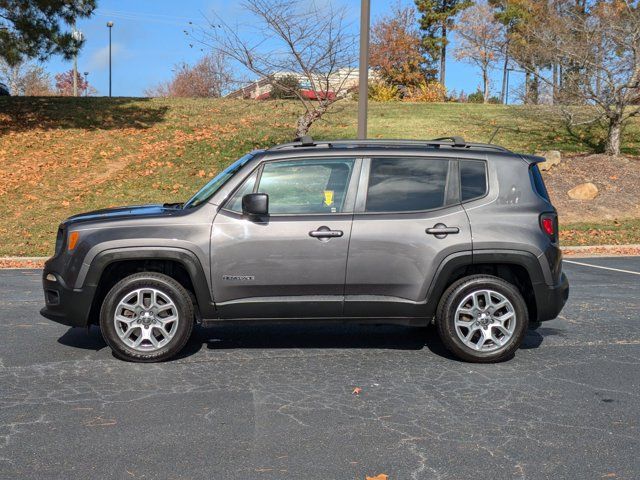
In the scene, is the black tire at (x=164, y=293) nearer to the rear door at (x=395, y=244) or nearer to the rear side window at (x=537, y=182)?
the rear door at (x=395, y=244)

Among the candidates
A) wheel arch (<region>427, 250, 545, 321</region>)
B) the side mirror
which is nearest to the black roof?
the side mirror

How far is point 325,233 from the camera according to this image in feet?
19.5

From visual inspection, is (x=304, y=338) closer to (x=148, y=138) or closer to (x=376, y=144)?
(x=376, y=144)

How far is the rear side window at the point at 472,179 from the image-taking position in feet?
20.5

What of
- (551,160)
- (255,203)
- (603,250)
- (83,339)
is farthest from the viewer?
(551,160)

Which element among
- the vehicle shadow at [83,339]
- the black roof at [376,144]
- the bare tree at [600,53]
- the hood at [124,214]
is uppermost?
the bare tree at [600,53]

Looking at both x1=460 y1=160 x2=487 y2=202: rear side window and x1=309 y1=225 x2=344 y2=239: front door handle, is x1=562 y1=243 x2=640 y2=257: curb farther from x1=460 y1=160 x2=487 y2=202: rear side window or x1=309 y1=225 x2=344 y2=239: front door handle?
x1=309 y1=225 x2=344 y2=239: front door handle

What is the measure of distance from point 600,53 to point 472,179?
1514cm

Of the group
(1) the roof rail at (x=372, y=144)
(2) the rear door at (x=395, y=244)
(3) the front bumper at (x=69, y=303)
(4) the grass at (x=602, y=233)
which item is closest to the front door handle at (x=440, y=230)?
(2) the rear door at (x=395, y=244)

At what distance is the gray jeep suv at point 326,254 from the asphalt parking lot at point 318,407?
1.25ft

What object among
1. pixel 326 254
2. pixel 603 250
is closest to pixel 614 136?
pixel 603 250

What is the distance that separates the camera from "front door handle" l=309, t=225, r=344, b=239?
5.95 metres

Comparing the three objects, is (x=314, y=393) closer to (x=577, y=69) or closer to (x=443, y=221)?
(x=443, y=221)

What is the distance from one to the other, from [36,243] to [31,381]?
31.8ft
